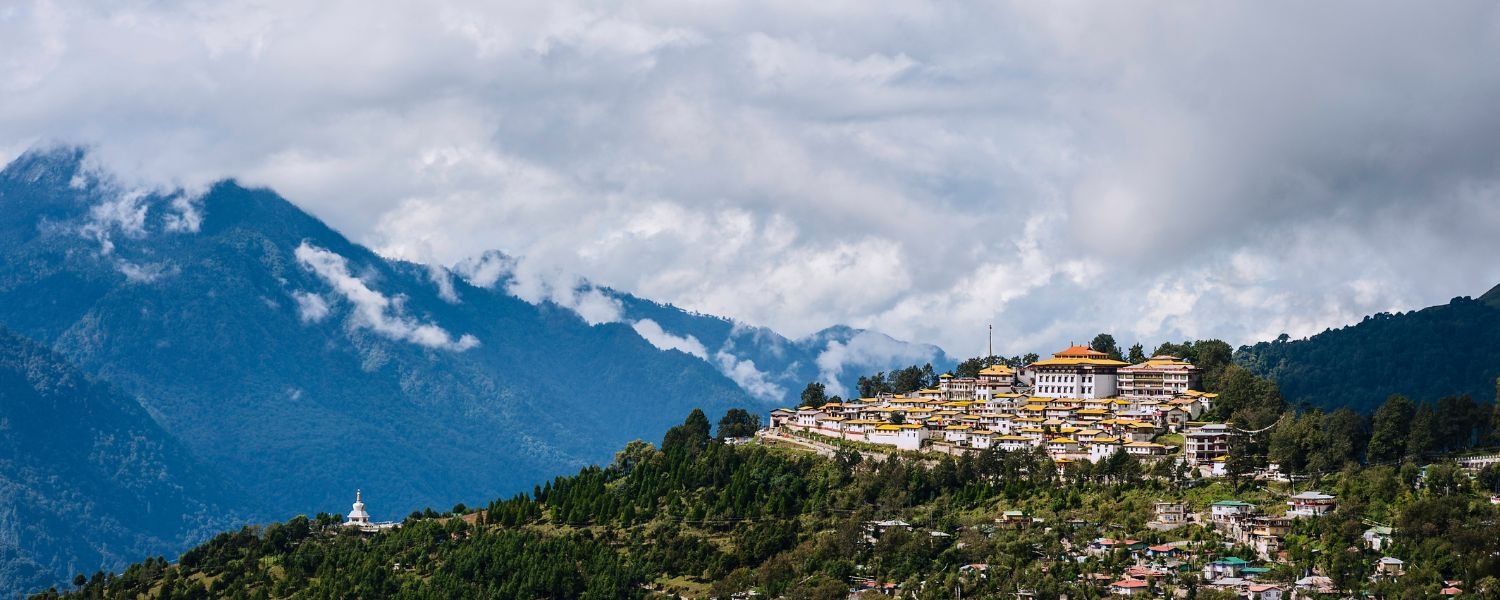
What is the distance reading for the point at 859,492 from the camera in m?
113

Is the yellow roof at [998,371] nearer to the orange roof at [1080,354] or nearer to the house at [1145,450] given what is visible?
the orange roof at [1080,354]

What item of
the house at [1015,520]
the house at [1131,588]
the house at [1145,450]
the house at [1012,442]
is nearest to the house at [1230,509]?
the house at [1131,588]

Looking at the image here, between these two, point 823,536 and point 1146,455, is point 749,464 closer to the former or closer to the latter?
point 823,536

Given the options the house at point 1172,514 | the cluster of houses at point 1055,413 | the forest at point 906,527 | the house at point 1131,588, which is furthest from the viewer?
the cluster of houses at point 1055,413

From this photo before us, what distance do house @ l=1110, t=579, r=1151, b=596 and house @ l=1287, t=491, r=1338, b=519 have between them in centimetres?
1035

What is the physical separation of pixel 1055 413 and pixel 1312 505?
27.8 m

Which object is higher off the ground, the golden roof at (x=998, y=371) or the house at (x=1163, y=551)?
the golden roof at (x=998, y=371)

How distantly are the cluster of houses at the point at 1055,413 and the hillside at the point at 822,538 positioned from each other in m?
3.66

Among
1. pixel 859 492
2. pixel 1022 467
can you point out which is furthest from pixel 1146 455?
pixel 859 492

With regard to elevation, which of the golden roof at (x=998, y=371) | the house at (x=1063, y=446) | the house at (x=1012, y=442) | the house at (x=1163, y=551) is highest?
the golden roof at (x=998, y=371)

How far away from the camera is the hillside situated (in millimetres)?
89438

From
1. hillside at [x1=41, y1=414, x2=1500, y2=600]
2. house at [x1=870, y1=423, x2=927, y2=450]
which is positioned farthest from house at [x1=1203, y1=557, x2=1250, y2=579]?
house at [x1=870, y1=423, x2=927, y2=450]

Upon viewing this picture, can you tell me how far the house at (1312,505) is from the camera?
94.2 meters

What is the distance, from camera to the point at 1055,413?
397 ft
